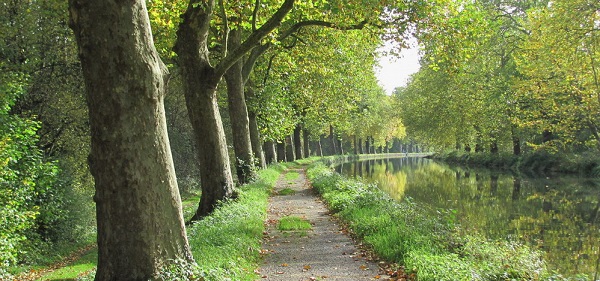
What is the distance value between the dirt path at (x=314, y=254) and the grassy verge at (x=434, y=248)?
1.45 ft

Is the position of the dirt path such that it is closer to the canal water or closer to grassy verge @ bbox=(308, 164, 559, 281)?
grassy verge @ bbox=(308, 164, 559, 281)

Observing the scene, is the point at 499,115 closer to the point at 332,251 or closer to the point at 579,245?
the point at 579,245

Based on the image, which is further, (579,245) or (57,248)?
(57,248)

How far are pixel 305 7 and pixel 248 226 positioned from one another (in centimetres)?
653

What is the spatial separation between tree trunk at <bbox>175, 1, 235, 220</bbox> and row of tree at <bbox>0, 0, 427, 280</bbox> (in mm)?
30

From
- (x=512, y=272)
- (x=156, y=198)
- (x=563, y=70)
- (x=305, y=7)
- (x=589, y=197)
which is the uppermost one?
(x=305, y=7)

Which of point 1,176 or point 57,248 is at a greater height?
point 1,176

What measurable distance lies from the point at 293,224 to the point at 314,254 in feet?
8.28

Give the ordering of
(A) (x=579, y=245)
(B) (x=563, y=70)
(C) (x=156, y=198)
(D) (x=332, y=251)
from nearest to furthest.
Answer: (C) (x=156, y=198) < (D) (x=332, y=251) < (A) (x=579, y=245) < (B) (x=563, y=70)

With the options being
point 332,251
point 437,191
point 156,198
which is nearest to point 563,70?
point 437,191


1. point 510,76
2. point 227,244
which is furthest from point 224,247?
point 510,76

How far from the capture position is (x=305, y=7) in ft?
41.3

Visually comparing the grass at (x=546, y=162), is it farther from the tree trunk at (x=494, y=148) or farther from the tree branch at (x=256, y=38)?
the tree branch at (x=256, y=38)

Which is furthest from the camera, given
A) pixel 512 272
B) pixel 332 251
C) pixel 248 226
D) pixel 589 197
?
pixel 589 197
